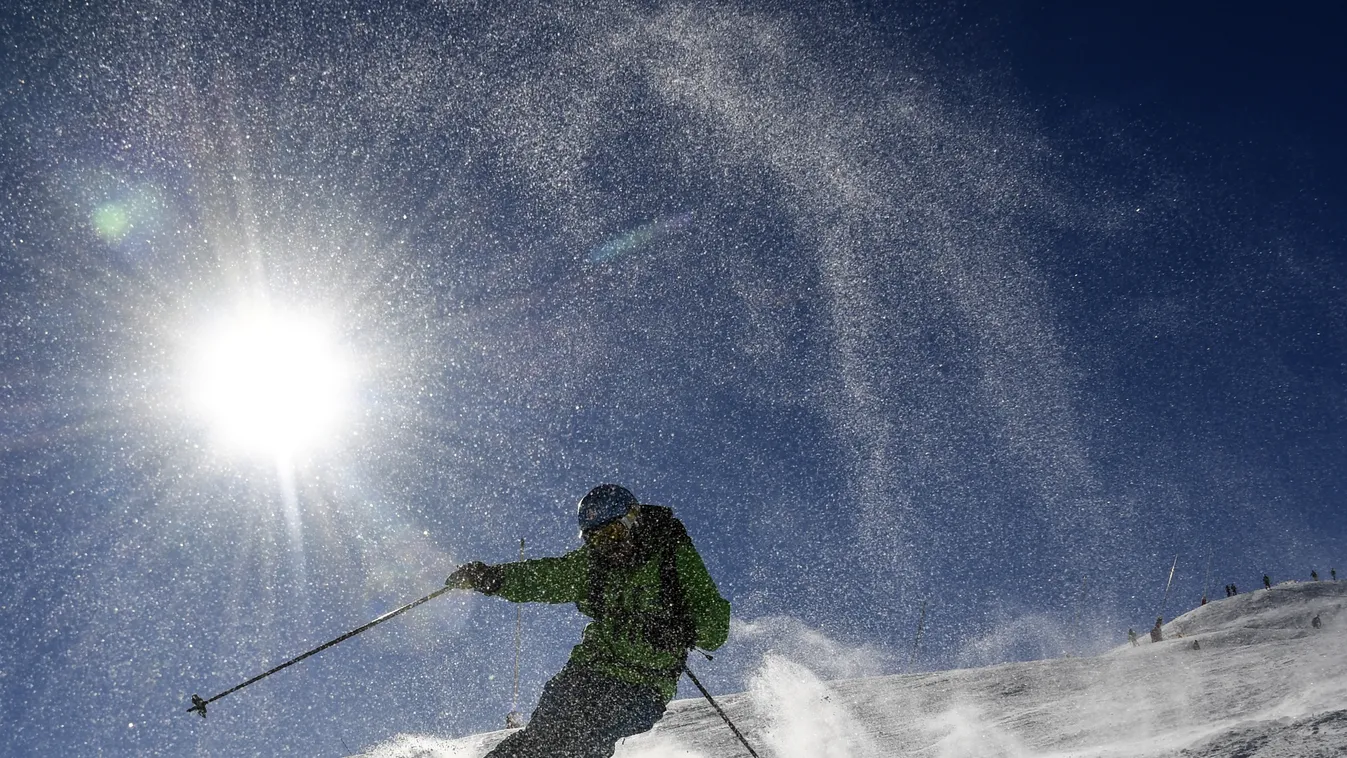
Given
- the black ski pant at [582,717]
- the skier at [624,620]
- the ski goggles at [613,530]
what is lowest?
the black ski pant at [582,717]

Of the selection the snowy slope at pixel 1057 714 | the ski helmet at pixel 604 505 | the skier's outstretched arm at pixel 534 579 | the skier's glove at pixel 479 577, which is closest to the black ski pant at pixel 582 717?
the skier's outstretched arm at pixel 534 579

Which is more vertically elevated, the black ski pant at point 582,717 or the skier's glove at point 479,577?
the skier's glove at point 479,577

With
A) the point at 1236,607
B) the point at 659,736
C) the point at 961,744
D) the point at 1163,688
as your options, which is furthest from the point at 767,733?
the point at 1236,607

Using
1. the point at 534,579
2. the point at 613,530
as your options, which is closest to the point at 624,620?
the point at 613,530

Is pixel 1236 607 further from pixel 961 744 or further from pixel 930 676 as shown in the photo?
pixel 961 744

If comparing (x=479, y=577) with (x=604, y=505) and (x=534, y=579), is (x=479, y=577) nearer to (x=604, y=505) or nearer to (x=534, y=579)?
(x=534, y=579)

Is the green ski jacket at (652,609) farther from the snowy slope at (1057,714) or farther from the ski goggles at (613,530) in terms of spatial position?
the snowy slope at (1057,714)

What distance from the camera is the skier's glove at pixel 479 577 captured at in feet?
21.4

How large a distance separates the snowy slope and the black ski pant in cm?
394

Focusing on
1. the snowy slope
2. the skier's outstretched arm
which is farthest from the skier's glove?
the snowy slope

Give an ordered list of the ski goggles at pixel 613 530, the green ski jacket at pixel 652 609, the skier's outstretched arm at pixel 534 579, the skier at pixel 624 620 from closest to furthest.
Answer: the skier at pixel 624 620, the green ski jacket at pixel 652 609, the ski goggles at pixel 613 530, the skier's outstretched arm at pixel 534 579

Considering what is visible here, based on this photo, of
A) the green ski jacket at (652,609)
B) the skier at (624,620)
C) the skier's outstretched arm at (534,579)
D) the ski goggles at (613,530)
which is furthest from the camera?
the skier's outstretched arm at (534,579)

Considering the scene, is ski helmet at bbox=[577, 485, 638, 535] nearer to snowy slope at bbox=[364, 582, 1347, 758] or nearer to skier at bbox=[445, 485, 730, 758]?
skier at bbox=[445, 485, 730, 758]

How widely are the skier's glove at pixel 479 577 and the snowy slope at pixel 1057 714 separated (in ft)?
17.2
